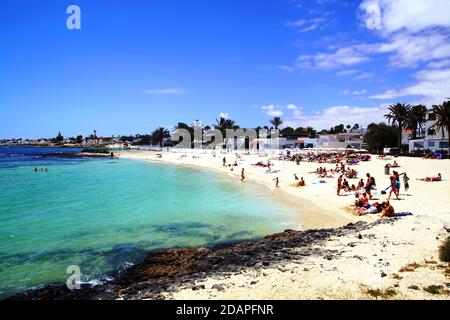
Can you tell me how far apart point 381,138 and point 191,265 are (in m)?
65.8

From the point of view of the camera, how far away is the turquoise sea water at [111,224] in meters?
14.3

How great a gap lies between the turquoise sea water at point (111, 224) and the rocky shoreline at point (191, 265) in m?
1.14

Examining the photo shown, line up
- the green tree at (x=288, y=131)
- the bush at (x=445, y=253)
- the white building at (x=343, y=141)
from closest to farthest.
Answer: the bush at (x=445, y=253) → the white building at (x=343, y=141) → the green tree at (x=288, y=131)

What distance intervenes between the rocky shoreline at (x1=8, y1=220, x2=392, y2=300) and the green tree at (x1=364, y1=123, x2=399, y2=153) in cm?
5895

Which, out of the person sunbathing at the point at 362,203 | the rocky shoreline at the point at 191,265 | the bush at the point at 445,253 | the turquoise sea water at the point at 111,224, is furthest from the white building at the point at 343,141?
the bush at the point at 445,253

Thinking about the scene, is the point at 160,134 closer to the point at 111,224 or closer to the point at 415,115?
the point at 415,115

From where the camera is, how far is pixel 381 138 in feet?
227

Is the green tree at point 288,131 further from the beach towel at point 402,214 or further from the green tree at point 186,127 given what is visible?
the beach towel at point 402,214

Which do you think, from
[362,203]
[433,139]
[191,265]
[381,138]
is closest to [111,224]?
[191,265]

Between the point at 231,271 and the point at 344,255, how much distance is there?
3.95 metres
